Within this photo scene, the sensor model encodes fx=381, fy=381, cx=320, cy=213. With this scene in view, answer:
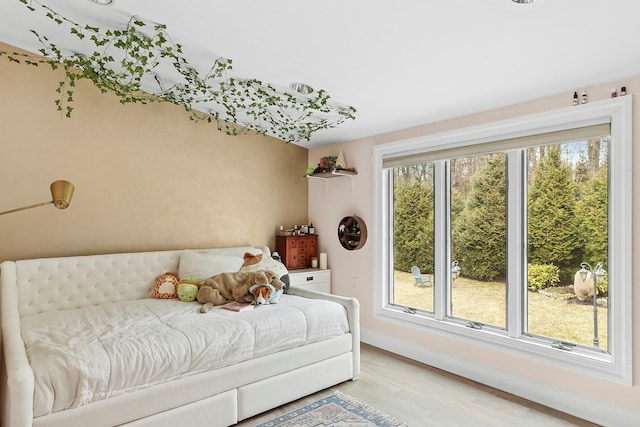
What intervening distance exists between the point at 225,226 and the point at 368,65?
2319 millimetres

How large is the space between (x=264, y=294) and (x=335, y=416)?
1.05 m

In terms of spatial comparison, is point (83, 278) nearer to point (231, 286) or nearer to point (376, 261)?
point (231, 286)

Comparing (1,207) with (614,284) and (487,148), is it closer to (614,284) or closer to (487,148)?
(487,148)

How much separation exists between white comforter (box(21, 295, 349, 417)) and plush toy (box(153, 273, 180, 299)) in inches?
5.1

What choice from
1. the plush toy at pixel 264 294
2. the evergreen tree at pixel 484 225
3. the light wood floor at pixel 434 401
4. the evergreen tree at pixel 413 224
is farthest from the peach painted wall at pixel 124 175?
the evergreen tree at pixel 484 225

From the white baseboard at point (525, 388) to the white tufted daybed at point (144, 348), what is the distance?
2.46ft

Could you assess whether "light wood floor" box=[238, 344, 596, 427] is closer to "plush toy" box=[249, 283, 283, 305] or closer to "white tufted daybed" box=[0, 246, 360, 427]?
"white tufted daybed" box=[0, 246, 360, 427]

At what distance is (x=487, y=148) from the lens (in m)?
3.08

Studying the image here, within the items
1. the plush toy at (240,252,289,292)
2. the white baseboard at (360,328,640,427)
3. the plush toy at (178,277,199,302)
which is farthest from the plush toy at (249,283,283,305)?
the white baseboard at (360,328,640,427)

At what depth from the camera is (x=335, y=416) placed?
2553mm

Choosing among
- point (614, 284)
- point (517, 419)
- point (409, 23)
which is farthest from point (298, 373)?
point (409, 23)

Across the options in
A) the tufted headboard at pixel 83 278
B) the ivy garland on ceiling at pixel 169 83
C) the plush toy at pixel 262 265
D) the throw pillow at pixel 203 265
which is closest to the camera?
the ivy garland on ceiling at pixel 169 83

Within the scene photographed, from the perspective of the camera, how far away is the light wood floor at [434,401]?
2.51 meters

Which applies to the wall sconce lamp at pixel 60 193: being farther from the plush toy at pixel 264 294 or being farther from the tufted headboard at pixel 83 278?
the plush toy at pixel 264 294
